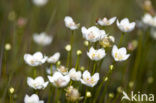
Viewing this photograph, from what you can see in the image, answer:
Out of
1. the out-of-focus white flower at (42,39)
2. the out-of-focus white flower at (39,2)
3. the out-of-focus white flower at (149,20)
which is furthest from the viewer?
the out-of-focus white flower at (39,2)

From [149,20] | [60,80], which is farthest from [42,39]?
[60,80]

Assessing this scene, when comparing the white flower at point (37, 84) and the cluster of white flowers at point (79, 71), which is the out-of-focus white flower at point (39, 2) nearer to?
the cluster of white flowers at point (79, 71)

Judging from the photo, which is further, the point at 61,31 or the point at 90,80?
the point at 61,31

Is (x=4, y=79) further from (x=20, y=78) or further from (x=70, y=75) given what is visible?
(x=70, y=75)

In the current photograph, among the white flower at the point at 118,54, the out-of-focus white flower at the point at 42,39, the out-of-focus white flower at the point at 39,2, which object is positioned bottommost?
the white flower at the point at 118,54

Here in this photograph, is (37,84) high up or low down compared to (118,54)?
down

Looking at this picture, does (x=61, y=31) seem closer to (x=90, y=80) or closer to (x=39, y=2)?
(x=39, y=2)

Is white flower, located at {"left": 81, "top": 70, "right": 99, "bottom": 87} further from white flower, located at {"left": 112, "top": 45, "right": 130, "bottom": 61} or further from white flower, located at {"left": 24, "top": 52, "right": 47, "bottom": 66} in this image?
white flower, located at {"left": 24, "top": 52, "right": 47, "bottom": 66}

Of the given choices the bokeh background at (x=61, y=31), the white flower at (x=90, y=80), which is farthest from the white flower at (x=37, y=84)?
the bokeh background at (x=61, y=31)

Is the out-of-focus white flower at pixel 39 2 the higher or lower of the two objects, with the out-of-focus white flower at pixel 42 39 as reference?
higher
